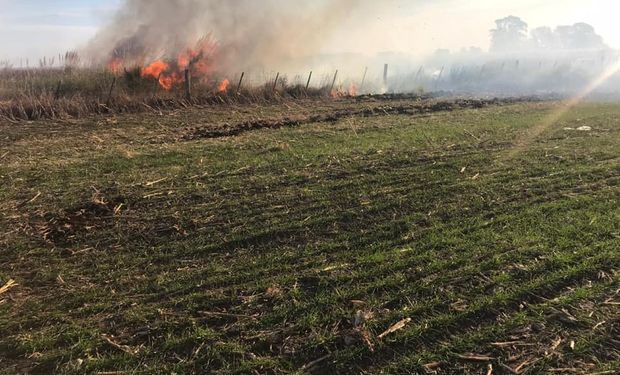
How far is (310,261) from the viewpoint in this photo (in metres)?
5.54

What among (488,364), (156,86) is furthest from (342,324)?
(156,86)

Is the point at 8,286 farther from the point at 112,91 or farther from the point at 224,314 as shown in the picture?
the point at 112,91

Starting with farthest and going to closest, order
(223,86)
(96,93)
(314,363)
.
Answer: (223,86)
(96,93)
(314,363)

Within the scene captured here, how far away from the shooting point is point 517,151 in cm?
1155

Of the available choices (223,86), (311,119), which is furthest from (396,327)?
(223,86)

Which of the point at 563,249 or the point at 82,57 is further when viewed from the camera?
the point at 82,57

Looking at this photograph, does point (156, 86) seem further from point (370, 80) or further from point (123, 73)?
point (370, 80)

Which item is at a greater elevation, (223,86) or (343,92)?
(343,92)

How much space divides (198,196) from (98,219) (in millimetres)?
1710

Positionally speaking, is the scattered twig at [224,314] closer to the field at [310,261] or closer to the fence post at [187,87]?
the field at [310,261]

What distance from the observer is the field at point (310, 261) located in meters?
3.90

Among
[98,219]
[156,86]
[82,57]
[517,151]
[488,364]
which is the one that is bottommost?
[488,364]

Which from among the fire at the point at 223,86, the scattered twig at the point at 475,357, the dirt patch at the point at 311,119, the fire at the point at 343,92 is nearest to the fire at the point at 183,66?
the fire at the point at 223,86

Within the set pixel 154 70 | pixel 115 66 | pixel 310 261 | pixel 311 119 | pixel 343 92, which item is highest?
pixel 115 66
